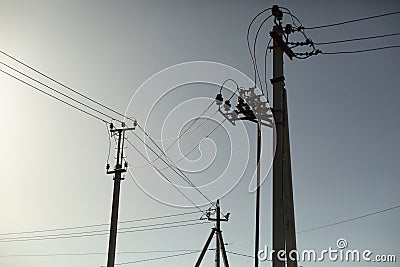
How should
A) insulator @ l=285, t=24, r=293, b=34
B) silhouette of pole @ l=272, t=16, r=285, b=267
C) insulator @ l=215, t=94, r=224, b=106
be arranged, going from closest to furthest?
silhouette of pole @ l=272, t=16, r=285, b=267 → insulator @ l=285, t=24, r=293, b=34 → insulator @ l=215, t=94, r=224, b=106

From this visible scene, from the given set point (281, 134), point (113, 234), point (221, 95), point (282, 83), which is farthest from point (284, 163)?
point (113, 234)

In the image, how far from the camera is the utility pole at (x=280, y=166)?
8.17 m

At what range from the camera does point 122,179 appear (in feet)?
55.6

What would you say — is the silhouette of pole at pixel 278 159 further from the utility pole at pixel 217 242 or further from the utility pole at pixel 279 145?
the utility pole at pixel 217 242

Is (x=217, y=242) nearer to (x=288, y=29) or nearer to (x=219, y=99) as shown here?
(x=219, y=99)

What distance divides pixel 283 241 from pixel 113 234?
8.66 metres

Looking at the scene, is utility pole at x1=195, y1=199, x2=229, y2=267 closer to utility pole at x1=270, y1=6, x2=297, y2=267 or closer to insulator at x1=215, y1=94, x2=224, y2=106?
insulator at x1=215, y1=94, x2=224, y2=106

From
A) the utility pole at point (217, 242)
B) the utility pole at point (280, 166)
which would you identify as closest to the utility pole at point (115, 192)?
the utility pole at point (217, 242)

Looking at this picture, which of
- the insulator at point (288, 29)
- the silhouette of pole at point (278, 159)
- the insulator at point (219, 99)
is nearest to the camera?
Answer: the silhouette of pole at point (278, 159)

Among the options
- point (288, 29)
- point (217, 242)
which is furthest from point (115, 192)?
point (288, 29)

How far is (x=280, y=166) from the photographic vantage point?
8492 millimetres

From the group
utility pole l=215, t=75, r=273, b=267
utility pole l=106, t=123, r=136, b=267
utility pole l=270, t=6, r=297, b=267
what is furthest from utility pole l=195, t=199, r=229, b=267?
utility pole l=270, t=6, r=297, b=267

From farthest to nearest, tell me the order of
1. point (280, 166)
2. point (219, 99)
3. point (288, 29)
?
point (219, 99)
point (288, 29)
point (280, 166)

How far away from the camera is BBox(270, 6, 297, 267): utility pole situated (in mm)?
8172
